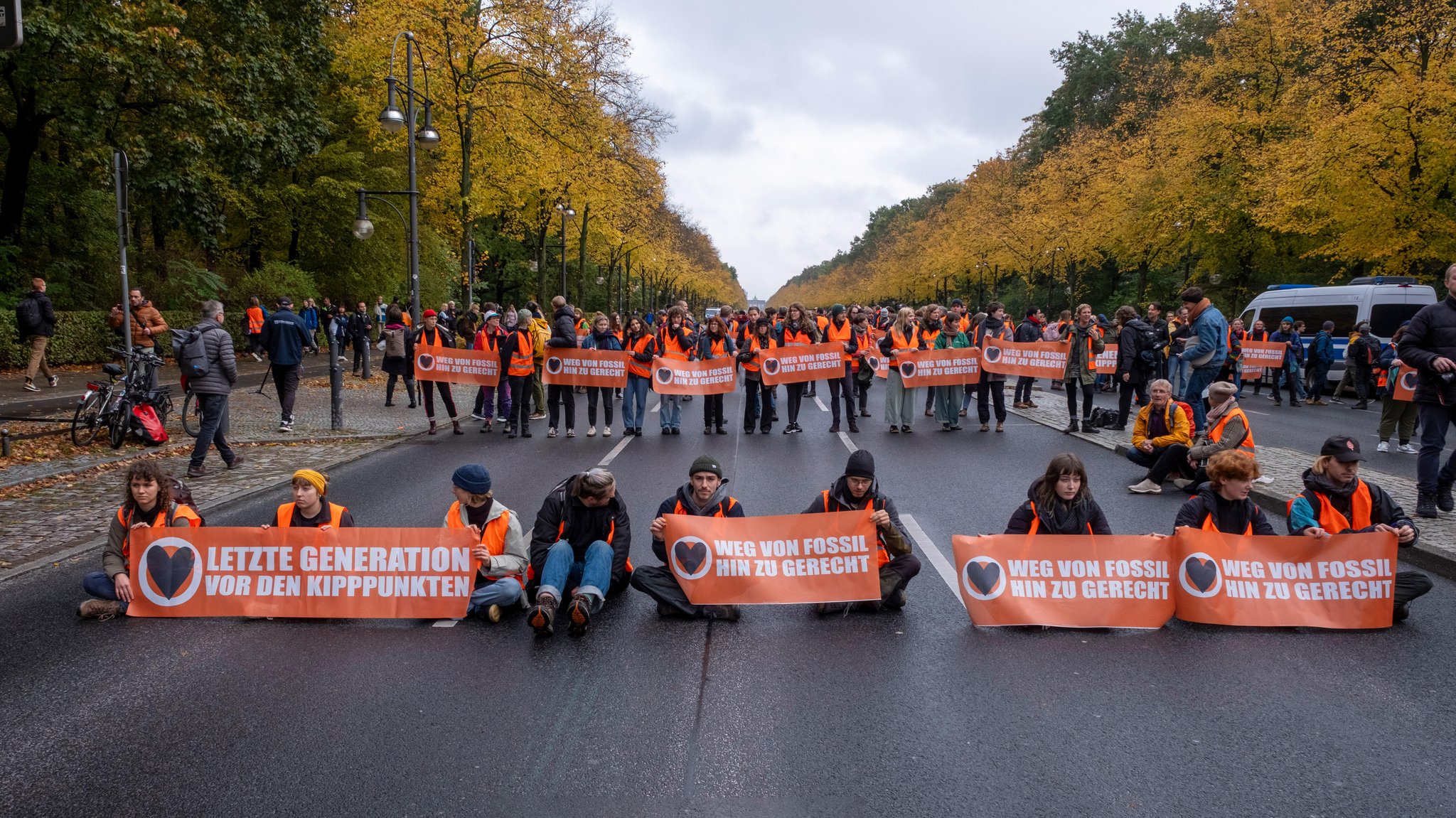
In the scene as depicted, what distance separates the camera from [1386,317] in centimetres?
2208

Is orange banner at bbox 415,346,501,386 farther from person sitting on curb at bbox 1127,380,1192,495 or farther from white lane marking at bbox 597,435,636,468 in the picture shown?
person sitting on curb at bbox 1127,380,1192,495

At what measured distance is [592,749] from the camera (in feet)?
13.2

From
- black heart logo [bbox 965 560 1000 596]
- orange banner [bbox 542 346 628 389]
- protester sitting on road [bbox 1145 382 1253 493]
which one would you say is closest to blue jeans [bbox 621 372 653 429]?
orange banner [bbox 542 346 628 389]

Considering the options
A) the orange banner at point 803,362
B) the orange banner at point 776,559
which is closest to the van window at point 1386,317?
the orange banner at point 803,362

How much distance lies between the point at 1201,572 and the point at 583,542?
380 centimetres

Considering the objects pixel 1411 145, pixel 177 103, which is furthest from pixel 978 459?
pixel 1411 145

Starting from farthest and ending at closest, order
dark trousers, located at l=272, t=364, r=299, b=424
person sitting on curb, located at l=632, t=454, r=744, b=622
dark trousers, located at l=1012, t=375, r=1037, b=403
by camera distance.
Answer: dark trousers, located at l=1012, t=375, r=1037, b=403, dark trousers, located at l=272, t=364, r=299, b=424, person sitting on curb, located at l=632, t=454, r=744, b=622

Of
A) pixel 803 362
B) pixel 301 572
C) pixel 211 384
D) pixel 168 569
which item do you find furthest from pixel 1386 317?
pixel 168 569

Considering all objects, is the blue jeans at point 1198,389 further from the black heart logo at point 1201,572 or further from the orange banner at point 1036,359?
the black heart logo at point 1201,572

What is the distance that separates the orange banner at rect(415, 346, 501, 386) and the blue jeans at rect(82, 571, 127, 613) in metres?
9.17

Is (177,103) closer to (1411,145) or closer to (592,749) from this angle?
(592,749)

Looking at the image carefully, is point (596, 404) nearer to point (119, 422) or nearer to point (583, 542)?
point (119, 422)

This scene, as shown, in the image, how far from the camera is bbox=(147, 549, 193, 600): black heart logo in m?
5.86

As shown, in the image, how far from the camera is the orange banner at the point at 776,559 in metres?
5.84
